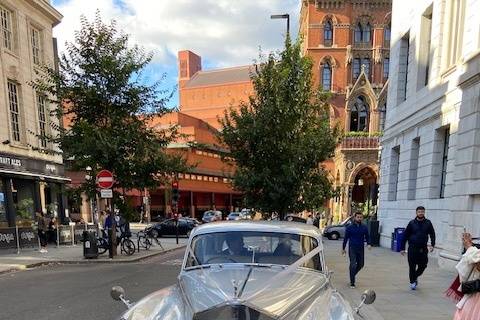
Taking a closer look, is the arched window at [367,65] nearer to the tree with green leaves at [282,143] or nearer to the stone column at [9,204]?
the tree with green leaves at [282,143]

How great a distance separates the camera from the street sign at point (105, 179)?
1383 centimetres

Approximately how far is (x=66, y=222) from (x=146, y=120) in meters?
10.5

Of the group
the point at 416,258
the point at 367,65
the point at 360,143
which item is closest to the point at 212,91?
the point at 367,65

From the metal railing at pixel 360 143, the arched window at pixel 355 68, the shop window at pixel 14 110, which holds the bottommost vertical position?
the metal railing at pixel 360 143

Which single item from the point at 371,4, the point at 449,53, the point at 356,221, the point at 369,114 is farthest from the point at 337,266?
the point at 371,4

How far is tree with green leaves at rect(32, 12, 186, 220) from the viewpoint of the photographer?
14492 millimetres

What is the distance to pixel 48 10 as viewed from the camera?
74.7 ft

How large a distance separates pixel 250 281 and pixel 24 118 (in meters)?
20.1

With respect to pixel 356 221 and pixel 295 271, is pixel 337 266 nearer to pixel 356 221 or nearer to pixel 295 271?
pixel 356 221

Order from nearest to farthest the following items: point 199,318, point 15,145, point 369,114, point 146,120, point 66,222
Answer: point 199,318, point 146,120, point 15,145, point 66,222, point 369,114

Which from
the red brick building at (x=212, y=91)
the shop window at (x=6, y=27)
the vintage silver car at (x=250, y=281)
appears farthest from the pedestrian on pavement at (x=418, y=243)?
the red brick building at (x=212, y=91)

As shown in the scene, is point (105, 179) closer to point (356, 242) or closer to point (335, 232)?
point (356, 242)

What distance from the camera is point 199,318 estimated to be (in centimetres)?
300

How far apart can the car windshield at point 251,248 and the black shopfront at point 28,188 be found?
1335 centimetres
